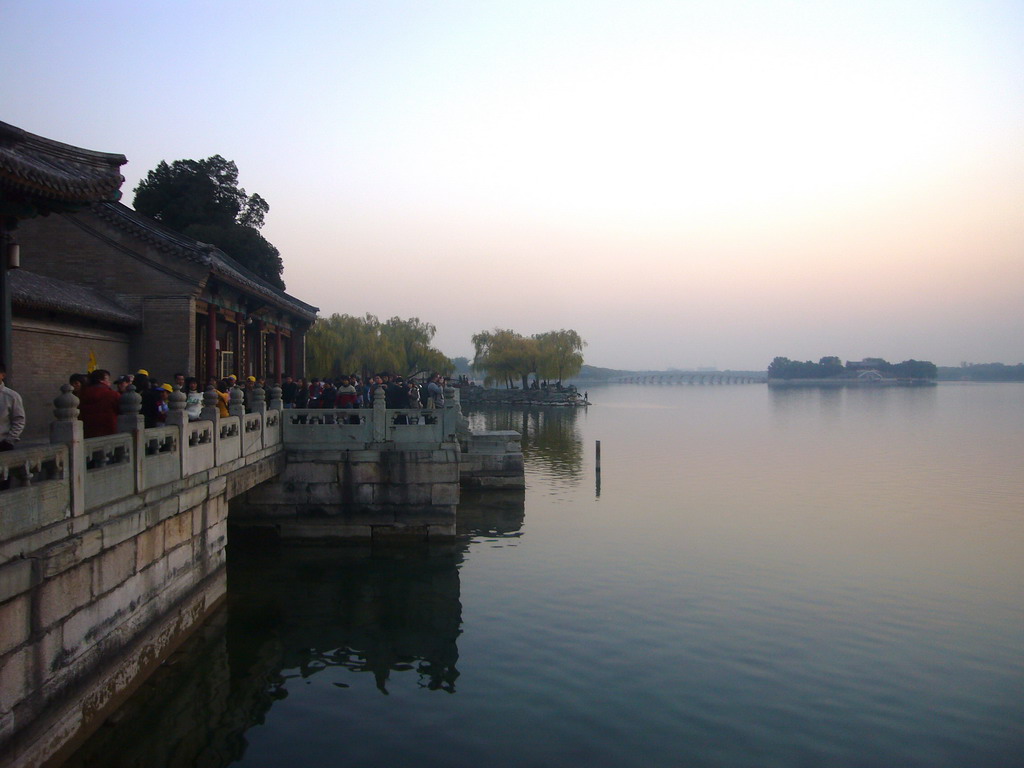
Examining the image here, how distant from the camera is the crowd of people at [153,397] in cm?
659

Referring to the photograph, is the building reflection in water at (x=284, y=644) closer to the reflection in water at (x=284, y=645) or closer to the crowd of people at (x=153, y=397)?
the reflection in water at (x=284, y=645)

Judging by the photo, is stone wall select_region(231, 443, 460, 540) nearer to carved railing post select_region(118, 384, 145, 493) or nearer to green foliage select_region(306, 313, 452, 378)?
carved railing post select_region(118, 384, 145, 493)

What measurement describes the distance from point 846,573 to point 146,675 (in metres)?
10.3

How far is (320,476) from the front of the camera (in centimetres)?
1338

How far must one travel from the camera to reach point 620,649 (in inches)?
376

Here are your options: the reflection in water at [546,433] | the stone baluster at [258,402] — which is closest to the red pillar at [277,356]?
the reflection in water at [546,433]

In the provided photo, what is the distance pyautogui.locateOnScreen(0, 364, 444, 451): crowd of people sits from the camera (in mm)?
6590

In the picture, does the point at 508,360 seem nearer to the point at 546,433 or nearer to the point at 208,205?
the point at 546,433

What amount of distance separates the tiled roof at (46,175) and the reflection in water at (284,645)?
5.31 meters

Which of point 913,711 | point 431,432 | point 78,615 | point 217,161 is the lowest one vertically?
point 913,711

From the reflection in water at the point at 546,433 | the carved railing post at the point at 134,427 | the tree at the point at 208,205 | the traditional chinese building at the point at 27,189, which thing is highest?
the tree at the point at 208,205

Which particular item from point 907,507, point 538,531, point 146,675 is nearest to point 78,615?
point 146,675

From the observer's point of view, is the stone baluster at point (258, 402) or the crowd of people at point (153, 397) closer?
the crowd of people at point (153, 397)

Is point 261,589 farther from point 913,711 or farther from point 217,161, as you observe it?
point 217,161
